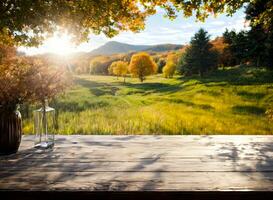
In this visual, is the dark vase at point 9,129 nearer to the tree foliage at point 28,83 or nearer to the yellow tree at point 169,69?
the tree foliage at point 28,83

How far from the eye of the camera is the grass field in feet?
30.6

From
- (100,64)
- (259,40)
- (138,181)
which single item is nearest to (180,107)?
(259,40)

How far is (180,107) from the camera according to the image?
1579 cm

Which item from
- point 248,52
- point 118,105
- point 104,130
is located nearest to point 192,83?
point 248,52

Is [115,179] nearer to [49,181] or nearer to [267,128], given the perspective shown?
[49,181]

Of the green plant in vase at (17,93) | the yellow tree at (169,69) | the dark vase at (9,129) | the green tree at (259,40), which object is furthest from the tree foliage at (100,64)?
the dark vase at (9,129)

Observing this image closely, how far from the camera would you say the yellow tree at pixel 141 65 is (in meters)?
27.5

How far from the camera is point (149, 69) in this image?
27781mm

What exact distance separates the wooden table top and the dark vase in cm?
15

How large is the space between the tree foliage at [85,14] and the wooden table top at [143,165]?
196cm

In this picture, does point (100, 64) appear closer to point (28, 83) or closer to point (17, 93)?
point (28, 83)

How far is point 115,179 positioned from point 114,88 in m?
19.6

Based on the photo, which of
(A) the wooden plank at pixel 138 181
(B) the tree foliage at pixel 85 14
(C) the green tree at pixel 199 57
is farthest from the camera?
(C) the green tree at pixel 199 57

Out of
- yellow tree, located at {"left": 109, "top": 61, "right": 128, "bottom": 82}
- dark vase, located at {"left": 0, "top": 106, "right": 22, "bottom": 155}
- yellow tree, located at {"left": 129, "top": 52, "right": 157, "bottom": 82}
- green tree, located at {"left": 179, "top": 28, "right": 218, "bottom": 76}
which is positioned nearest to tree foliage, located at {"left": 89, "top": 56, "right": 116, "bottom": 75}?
yellow tree, located at {"left": 109, "top": 61, "right": 128, "bottom": 82}
